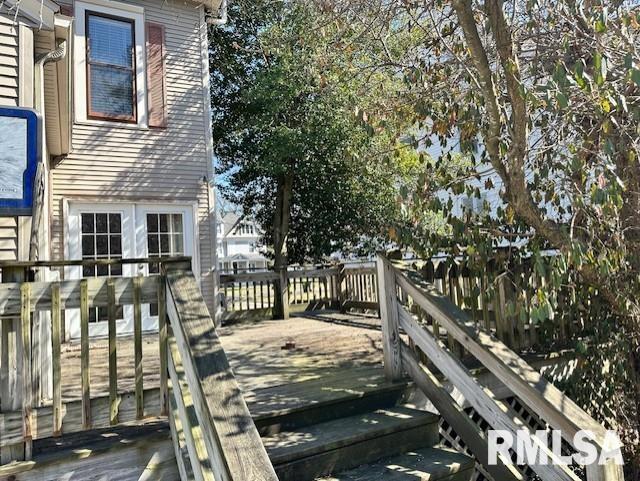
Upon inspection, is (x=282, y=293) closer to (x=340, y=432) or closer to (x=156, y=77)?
(x=156, y=77)

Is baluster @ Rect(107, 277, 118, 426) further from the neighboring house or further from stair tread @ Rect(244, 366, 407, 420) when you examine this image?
the neighboring house

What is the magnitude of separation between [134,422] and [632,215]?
395 centimetres

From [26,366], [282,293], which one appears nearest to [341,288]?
[282,293]

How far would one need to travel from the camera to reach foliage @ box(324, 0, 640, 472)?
306 centimetres

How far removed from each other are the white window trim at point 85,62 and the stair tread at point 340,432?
631 centimetres

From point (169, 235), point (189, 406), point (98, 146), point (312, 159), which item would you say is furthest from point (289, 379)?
point (312, 159)

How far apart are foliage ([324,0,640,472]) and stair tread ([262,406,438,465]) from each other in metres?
1.13

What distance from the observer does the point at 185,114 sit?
27.3 feet

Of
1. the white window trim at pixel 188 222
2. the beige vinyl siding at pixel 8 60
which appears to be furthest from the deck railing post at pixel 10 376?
the white window trim at pixel 188 222

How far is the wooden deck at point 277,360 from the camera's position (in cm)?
377

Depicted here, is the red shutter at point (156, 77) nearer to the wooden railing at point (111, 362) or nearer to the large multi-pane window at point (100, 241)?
the large multi-pane window at point (100, 241)

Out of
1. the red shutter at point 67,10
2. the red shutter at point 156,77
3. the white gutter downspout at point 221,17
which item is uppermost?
the white gutter downspout at point 221,17

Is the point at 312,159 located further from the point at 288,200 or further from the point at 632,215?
the point at 632,215

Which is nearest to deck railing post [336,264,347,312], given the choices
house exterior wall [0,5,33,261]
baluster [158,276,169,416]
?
house exterior wall [0,5,33,261]
